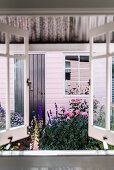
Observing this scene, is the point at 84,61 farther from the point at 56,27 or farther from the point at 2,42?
the point at 2,42

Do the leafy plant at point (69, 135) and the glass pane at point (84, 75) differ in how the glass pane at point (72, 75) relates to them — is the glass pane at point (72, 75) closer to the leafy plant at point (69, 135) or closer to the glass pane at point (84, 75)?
the glass pane at point (84, 75)

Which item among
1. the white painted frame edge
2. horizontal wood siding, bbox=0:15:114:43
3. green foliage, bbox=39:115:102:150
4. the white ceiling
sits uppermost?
horizontal wood siding, bbox=0:15:114:43

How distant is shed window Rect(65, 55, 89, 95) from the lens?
4.31 m

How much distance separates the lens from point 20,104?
77.0 inches

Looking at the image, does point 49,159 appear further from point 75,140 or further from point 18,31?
point 75,140

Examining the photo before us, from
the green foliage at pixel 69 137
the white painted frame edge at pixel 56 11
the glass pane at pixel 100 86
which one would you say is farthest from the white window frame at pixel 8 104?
the green foliage at pixel 69 137

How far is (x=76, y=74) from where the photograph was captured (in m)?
4.36

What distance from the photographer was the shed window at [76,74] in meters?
4.31

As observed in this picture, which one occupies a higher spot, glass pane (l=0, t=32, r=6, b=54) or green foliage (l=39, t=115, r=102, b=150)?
glass pane (l=0, t=32, r=6, b=54)

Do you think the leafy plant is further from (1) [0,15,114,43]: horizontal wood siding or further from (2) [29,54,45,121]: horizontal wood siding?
(1) [0,15,114,43]: horizontal wood siding

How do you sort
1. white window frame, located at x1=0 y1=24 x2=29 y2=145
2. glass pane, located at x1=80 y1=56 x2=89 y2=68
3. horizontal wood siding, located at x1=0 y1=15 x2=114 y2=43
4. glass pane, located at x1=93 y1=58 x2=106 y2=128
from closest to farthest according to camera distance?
1. white window frame, located at x1=0 y1=24 x2=29 y2=145
2. glass pane, located at x1=93 y1=58 x2=106 y2=128
3. horizontal wood siding, located at x1=0 y1=15 x2=114 y2=43
4. glass pane, located at x1=80 y1=56 x2=89 y2=68

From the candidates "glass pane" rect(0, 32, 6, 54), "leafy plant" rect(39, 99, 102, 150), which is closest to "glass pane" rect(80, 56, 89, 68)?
"leafy plant" rect(39, 99, 102, 150)

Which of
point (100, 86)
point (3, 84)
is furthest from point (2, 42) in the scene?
point (100, 86)

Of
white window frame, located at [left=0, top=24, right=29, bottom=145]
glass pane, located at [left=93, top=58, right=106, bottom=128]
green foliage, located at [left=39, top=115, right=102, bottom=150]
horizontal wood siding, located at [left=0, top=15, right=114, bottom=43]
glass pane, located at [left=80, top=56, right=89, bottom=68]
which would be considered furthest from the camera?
glass pane, located at [left=80, top=56, right=89, bottom=68]
